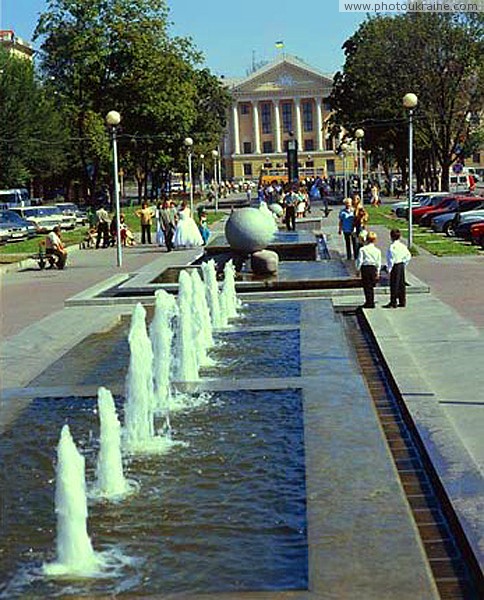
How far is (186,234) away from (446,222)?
11.1 m

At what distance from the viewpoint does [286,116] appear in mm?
141125

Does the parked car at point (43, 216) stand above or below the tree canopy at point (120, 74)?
below

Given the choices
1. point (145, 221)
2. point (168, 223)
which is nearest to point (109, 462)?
point (168, 223)

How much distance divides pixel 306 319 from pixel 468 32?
45.8 m

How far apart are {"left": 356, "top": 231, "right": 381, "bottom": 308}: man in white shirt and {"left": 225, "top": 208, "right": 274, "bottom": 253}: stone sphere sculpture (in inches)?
272

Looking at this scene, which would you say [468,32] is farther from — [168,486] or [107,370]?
Answer: [168,486]

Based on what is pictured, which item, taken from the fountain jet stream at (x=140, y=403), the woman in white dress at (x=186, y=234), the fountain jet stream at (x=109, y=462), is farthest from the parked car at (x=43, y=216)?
the fountain jet stream at (x=109, y=462)

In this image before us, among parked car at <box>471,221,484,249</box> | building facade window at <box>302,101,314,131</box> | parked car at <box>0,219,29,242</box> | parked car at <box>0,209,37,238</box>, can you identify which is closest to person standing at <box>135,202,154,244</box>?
parked car at <box>0,219,29,242</box>

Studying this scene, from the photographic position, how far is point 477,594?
5121mm

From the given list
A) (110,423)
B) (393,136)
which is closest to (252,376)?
(110,423)

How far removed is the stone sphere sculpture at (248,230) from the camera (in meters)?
23.5

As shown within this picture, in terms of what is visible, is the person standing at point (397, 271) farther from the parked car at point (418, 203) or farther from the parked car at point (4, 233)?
the parked car at point (418, 203)

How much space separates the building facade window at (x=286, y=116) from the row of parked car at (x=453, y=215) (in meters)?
92.5

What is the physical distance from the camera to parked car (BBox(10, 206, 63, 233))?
45.9m
